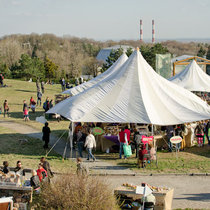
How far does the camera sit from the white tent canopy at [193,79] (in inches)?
1183

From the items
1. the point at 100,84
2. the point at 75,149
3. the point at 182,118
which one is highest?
the point at 100,84

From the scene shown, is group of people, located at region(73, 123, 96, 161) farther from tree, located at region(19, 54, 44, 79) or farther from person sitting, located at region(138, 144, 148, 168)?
tree, located at region(19, 54, 44, 79)

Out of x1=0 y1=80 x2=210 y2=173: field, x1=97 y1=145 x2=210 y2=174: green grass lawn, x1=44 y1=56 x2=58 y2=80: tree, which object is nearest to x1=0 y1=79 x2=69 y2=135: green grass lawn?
x1=0 y1=80 x2=210 y2=173: field

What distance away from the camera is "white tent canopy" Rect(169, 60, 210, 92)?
30.1 meters

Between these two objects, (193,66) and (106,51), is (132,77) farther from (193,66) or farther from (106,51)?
(106,51)

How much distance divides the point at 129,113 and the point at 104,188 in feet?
23.7

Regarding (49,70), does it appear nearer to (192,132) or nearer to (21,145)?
(21,145)

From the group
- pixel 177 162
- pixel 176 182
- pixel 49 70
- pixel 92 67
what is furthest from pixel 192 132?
pixel 92 67

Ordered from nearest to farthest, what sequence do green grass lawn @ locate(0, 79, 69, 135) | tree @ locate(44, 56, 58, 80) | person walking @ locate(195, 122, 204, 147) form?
person walking @ locate(195, 122, 204, 147)
green grass lawn @ locate(0, 79, 69, 135)
tree @ locate(44, 56, 58, 80)

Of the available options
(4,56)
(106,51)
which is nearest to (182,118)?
(4,56)

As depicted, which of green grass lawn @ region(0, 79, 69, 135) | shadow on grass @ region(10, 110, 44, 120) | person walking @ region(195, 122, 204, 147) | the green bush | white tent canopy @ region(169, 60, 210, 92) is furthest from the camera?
white tent canopy @ region(169, 60, 210, 92)

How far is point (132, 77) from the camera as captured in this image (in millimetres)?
17812

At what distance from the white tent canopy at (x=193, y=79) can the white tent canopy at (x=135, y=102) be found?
38.4 ft

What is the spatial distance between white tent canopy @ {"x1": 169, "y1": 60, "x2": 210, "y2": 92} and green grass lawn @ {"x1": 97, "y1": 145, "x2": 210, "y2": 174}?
507 inches
